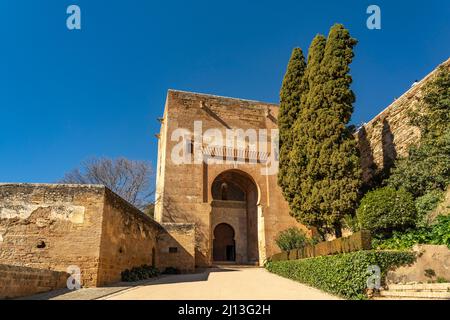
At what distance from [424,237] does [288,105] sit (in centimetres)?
845

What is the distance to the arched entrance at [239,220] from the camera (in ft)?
72.8

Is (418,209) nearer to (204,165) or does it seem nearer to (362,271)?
(362,271)

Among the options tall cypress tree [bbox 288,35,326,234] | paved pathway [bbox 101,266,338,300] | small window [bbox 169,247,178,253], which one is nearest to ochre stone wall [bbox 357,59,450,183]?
tall cypress tree [bbox 288,35,326,234]

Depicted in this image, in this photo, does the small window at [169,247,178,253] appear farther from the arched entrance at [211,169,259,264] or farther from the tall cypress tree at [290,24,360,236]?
the arched entrance at [211,169,259,264]

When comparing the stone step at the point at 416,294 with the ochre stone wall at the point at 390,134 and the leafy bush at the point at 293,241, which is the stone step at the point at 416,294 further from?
the leafy bush at the point at 293,241

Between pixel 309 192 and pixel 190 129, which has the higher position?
pixel 190 129

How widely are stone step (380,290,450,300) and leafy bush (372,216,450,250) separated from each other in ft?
4.42

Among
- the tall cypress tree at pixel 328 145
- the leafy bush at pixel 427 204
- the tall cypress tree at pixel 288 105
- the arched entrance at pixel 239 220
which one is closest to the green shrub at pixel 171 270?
the tall cypress tree at pixel 288 105

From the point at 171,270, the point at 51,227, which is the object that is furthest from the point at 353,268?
the point at 171,270

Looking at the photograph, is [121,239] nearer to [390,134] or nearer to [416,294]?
[416,294]

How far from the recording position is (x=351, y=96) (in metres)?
11.3

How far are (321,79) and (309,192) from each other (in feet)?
13.2

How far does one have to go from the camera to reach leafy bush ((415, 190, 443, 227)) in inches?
355
